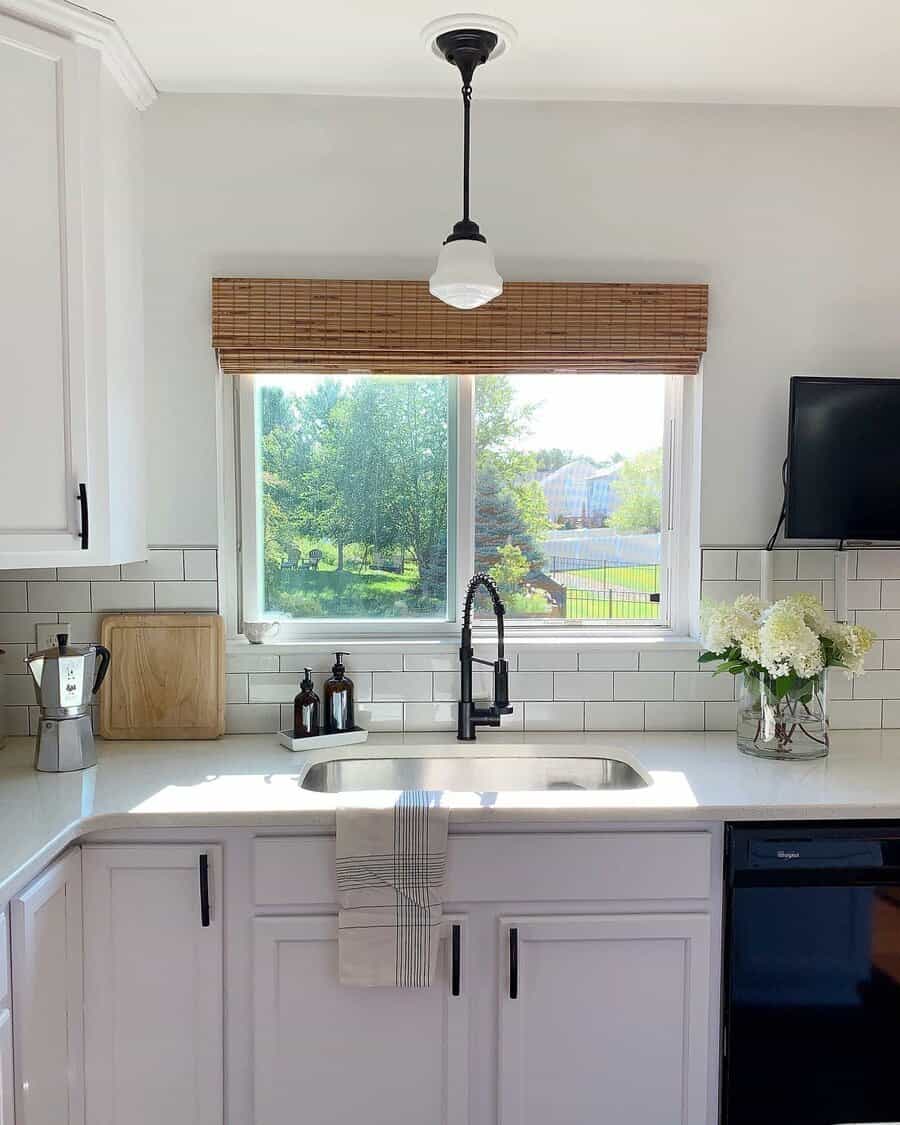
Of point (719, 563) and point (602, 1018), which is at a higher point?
point (719, 563)

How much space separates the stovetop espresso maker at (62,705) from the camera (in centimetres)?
198

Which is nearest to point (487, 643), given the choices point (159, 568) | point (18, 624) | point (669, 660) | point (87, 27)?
point (669, 660)

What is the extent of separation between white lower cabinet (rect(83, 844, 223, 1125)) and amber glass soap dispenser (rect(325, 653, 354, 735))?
0.55 meters

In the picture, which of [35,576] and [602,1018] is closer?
[602,1018]

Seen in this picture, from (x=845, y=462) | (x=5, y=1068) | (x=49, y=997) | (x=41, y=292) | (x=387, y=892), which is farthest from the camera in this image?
(x=845, y=462)

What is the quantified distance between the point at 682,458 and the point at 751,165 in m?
0.79

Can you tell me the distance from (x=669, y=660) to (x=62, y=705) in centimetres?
153

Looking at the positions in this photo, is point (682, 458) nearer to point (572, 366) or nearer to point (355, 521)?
point (572, 366)

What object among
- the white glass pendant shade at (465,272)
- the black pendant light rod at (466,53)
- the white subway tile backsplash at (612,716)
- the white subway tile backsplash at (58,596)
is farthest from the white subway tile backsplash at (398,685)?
the black pendant light rod at (466,53)

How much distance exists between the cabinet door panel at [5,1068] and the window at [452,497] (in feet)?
3.78

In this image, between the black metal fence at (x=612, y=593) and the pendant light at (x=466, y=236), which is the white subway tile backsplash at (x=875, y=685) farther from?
the pendant light at (x=466, y=236)

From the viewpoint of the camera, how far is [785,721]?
85.0 inches

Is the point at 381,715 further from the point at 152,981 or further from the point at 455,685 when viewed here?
the point at 152,981

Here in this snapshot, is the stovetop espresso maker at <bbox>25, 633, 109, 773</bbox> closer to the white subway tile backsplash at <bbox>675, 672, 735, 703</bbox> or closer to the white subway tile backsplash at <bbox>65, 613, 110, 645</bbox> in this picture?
the white subway tile backsplash at <bbox>65, 613, 110, 645</bbox>
